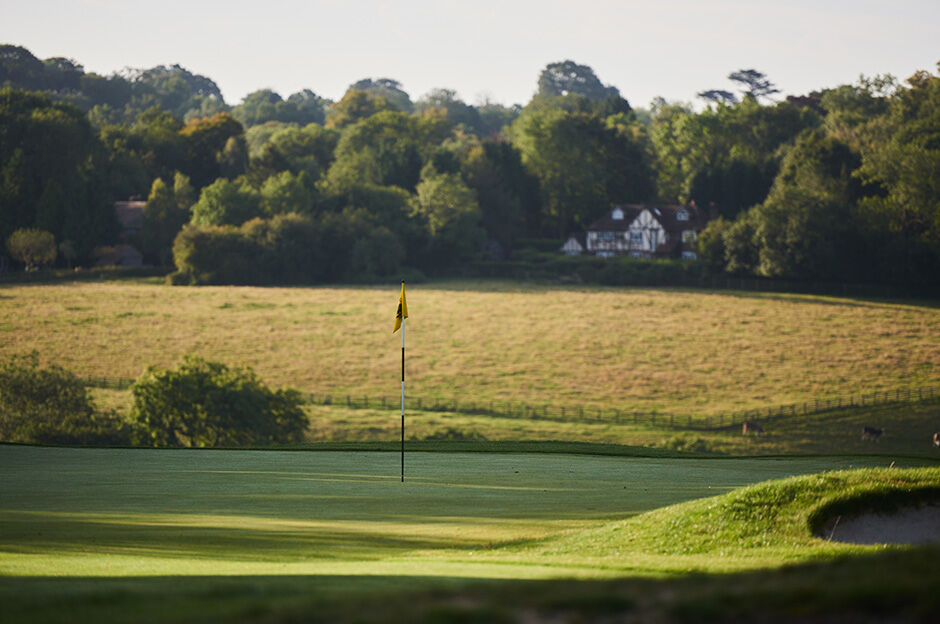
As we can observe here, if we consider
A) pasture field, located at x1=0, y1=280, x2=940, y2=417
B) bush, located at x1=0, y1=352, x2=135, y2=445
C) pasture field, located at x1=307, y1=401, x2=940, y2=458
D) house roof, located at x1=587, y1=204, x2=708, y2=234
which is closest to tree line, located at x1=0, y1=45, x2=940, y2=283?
house roof, located at x1=587, y1=204, x2=708, y2=234

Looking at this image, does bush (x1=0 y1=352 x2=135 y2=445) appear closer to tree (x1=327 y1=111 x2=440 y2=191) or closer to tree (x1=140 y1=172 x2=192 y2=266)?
tree (x1=140 y1=172 x2=192 y2=266)

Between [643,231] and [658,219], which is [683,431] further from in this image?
[643,231]

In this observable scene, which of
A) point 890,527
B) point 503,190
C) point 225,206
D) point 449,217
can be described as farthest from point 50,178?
point 890,527

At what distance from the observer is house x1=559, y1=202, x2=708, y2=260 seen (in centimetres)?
12381

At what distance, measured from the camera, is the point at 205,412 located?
1882 inches

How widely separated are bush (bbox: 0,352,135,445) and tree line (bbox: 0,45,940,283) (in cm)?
5113

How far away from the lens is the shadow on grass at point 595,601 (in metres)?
6.49

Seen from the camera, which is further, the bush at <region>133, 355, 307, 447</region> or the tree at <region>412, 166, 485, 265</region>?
the tree at <region>412, 166, 485, 265</region>

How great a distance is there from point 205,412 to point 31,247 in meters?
62.3

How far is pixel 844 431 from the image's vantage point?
51.1 metres

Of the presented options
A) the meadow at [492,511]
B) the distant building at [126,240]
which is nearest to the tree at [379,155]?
the distant building at [126,240]

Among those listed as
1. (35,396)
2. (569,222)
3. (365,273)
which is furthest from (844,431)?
(569,222)

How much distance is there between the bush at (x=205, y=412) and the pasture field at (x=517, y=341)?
439 inches

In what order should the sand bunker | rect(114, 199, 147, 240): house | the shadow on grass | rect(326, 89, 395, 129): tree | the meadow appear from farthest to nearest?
rect(326, 89, 395, 129): tree → rect(114, 199, 147, 240): house → the sand bunker → the meadow → the shadow on grass
